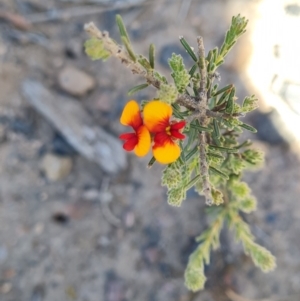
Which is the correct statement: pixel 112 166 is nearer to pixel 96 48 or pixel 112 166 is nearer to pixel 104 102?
pixel 104 102

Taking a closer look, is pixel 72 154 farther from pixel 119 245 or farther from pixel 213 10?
pixel 213 10

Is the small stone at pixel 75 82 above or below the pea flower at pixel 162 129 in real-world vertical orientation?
below

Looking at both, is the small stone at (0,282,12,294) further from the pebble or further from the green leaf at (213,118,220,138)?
the green leaf at (213,118,220,138)

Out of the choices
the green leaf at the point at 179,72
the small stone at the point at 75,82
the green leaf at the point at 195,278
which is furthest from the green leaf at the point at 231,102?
the small stone at the point at 75,82

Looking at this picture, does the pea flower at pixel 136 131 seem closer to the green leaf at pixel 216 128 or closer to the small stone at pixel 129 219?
the green leaf at pixel 216 128

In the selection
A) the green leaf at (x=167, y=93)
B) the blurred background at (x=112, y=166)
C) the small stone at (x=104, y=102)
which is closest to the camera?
the green leaf at (x=167, y=93)

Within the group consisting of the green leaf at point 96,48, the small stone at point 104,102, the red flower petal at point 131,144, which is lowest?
the small stone at point 104,102

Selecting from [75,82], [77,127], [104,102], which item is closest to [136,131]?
[77,127]

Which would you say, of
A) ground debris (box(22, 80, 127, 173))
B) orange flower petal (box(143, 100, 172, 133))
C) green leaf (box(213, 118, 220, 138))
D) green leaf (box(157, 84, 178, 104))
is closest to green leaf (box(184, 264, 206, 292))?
green leaf (box(213, 118, 220, 138))

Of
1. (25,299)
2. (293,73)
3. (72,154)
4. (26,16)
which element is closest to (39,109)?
(72,154)
